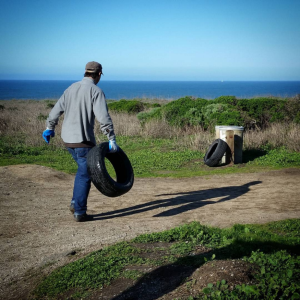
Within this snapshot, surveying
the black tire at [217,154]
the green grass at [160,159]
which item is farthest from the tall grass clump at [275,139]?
the black tire at [217,154]

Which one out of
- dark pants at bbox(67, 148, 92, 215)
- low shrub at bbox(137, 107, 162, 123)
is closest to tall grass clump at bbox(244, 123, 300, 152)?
low shrub at bbox(137, 107, 162, 123)

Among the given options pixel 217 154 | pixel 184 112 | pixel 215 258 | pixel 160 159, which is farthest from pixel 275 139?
pixel 215 258

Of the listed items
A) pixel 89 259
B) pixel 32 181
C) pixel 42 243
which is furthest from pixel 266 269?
pixel 32 181

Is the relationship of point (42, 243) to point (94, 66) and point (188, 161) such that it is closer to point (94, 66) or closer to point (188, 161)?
point (94, 66)

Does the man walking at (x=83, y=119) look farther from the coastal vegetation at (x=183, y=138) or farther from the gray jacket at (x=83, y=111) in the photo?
the coastal vegetation at (x=183, y=138)

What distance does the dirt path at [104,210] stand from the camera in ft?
17.0

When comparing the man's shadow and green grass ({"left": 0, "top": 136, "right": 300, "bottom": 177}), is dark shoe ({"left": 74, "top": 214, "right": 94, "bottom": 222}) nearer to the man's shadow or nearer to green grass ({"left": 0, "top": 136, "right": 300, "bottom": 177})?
the man's shadow

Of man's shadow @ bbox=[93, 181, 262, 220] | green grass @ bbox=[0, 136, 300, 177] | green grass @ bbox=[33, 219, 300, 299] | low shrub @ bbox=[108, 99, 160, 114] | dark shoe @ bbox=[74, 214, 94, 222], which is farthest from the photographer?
low shrub @ bbox=[108, 99, 160, 114]

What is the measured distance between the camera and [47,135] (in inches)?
262

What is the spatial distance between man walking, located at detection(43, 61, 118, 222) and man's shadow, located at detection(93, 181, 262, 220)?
2.53 ft

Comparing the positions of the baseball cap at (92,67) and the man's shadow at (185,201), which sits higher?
the baseball cap at (92,67)

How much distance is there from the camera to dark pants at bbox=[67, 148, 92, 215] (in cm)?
636

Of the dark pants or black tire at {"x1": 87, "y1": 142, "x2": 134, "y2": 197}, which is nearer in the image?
black tire at {"x1": 87, "y1": 142, "x2": 134, "y2": 197}

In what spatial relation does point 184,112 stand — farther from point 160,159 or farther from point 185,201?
point 185,201
